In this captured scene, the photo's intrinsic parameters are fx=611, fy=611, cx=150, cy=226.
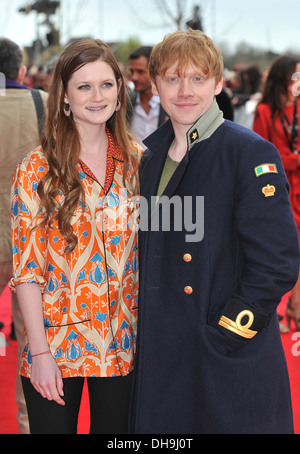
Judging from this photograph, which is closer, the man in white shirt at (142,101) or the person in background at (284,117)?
the person in background at (284,117)

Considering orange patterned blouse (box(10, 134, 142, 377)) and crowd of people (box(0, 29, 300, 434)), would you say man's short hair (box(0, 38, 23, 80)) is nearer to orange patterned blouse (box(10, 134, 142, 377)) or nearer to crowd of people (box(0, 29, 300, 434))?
crowd of people (box(0, 29, 300, 434))

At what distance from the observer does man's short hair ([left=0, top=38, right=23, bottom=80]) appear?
359 cm

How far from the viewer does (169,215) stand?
80.4 inches

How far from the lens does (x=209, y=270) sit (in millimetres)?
1968

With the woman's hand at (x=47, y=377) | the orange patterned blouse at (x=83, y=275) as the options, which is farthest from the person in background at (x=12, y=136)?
the woman's hand at (x=47, y=377)

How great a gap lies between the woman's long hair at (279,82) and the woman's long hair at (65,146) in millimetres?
2670

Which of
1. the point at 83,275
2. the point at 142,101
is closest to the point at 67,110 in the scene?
the point at 83,275

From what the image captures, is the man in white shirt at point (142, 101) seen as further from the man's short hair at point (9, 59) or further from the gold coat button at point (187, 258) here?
the gold coat button at point (187, 258)

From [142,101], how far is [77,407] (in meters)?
3.56

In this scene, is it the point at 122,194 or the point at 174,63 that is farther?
the point at 122,194

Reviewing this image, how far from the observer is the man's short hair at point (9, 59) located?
3590 mm

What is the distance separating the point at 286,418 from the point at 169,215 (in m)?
0.80
